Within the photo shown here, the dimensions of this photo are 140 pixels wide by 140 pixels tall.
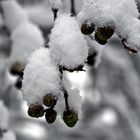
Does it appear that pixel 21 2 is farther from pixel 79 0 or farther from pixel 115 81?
pixel 79 0

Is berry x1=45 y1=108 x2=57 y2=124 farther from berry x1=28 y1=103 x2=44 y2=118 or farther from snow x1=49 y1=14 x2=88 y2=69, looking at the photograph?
snow x1=49 y1=14 x2=88 y2=69

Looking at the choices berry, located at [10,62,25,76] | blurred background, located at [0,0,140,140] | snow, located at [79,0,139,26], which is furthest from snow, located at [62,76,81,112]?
blurred background, located at [0,0,140,140]

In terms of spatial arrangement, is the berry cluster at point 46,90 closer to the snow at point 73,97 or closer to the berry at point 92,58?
the snow at point 73,97

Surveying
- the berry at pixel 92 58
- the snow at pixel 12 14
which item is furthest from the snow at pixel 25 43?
the berry at pixel 92 58

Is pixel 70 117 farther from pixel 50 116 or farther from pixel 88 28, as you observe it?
pixel 88 28

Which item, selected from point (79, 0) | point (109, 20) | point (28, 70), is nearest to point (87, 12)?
point (109, 20)

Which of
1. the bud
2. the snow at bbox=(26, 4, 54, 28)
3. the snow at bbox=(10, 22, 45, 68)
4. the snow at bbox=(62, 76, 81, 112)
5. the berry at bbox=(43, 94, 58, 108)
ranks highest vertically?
the snow at bbox=(26, 4, 54, 28)
